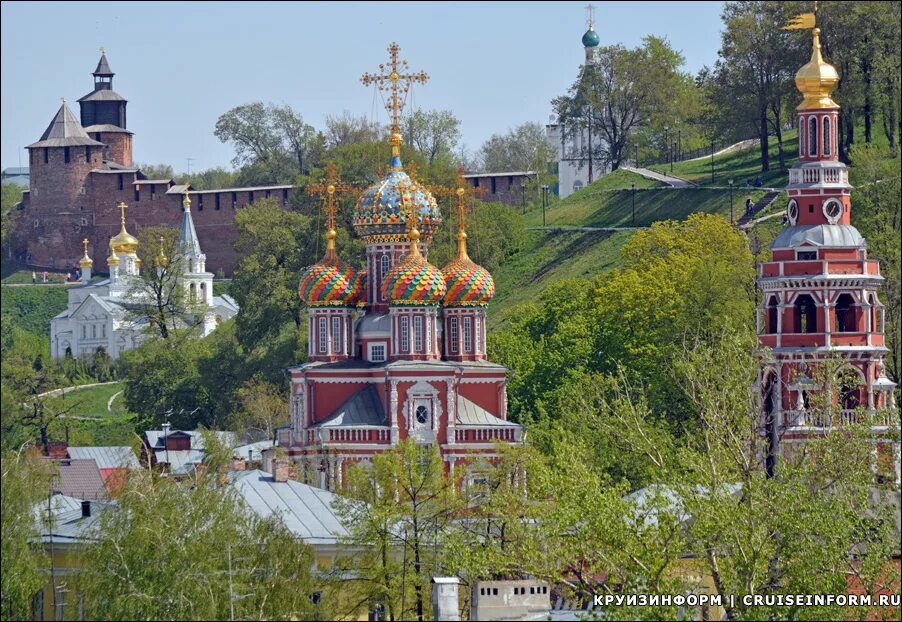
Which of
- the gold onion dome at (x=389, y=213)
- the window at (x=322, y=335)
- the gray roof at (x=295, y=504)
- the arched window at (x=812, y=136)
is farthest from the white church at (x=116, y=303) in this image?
the gray roof at (x=295, y=504)

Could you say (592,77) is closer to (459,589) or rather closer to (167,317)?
(167,317)

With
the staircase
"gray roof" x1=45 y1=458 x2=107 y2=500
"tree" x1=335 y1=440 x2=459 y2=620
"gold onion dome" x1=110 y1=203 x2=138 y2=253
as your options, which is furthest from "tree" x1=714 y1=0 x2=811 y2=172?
"gold onion dome" x1=110 y1=203 x2=138 y2=253

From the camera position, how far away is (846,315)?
5078 centimetres

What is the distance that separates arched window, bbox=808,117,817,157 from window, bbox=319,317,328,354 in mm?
10001

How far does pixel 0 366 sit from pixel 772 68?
150ft

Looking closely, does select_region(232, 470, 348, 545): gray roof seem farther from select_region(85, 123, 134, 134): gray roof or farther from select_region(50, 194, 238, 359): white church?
select_region(85, 123, 134, 134): gray roof

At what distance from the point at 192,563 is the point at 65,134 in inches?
3093

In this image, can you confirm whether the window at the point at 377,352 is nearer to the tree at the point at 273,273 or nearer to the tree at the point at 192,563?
the tree at the point at 273,273

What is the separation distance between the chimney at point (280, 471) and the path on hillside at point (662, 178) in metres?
32.3

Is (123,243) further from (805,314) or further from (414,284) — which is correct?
(805,314)

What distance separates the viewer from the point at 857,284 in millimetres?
50469

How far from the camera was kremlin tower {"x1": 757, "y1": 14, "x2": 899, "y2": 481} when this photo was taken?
49.9 m

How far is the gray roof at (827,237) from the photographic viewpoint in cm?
5069

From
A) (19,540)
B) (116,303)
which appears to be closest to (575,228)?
(116,303)
